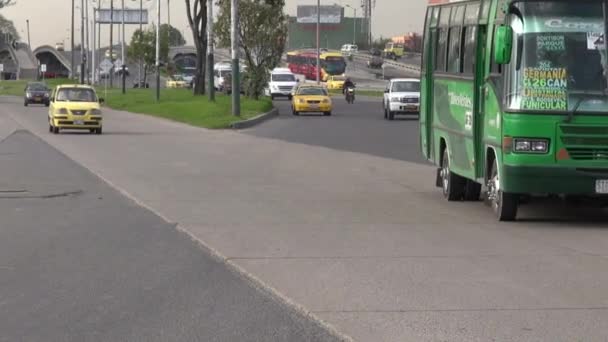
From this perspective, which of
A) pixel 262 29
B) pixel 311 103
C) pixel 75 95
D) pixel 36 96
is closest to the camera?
pixel 75 95

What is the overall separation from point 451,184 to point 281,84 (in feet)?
202

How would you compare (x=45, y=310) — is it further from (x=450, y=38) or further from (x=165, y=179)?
(x=165, y=179)

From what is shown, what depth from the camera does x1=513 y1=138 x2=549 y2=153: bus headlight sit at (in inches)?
565

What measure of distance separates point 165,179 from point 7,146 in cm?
1098

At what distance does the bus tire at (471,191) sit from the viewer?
18.3m

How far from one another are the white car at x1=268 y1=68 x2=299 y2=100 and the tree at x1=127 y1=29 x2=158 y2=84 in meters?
34.2

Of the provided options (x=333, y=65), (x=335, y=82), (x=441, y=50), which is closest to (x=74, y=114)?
(x=441, y=50)

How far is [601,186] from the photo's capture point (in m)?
14.4

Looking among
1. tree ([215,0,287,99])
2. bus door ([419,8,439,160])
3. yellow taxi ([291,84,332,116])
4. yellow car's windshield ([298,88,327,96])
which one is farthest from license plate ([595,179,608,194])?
tree ([215,0,287,99])

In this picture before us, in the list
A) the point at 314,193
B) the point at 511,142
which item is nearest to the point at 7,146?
the point at 314,193

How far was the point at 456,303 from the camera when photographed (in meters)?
9.47

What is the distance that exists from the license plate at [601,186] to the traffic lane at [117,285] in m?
4.82

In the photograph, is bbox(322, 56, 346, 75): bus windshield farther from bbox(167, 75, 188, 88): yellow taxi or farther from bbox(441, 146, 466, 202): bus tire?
bbox(441, 146, 466, 202): bus tire

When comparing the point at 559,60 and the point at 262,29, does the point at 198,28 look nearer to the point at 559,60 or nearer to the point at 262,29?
the point at 262,29
